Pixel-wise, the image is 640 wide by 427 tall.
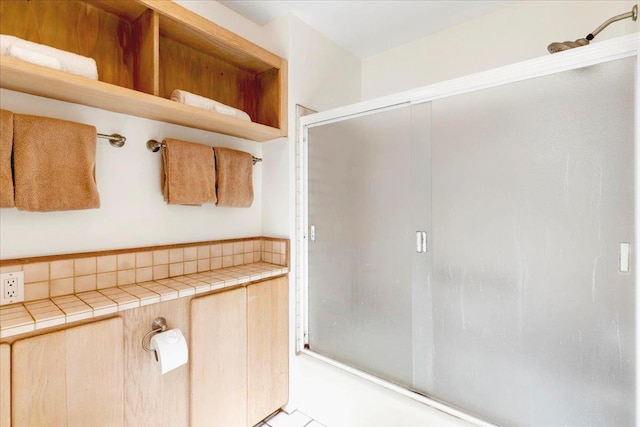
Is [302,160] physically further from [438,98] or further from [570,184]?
[570,184]

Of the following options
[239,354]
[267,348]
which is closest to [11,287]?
[239,354]

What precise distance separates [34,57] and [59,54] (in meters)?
0.09

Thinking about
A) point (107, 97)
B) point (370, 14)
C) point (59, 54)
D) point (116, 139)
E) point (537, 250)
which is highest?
point (370, 14)

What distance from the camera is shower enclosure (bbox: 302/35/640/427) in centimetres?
103

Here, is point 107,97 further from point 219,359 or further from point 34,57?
point 219,359

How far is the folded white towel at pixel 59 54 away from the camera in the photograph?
3.15 ft

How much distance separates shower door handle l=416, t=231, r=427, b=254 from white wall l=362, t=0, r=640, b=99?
115 centimetres

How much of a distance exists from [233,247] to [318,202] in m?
0.58

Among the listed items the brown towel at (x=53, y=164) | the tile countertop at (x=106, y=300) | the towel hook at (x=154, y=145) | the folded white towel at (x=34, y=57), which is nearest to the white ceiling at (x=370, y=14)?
the towel hook at (x=154, y=145)

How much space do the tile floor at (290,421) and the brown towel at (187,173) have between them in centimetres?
133

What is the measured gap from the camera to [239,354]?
1584mm

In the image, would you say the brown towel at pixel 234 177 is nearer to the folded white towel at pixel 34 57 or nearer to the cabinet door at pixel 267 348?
the cabinet door at pixel 267 348

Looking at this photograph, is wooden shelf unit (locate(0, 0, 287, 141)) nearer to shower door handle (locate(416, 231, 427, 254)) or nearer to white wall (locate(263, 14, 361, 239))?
white wall (locate(263, 14, 361, 239))

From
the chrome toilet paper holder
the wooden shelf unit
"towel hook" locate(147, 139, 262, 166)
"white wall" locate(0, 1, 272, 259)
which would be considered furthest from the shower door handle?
"towel hook" locate(147, 139, 262, 166)
